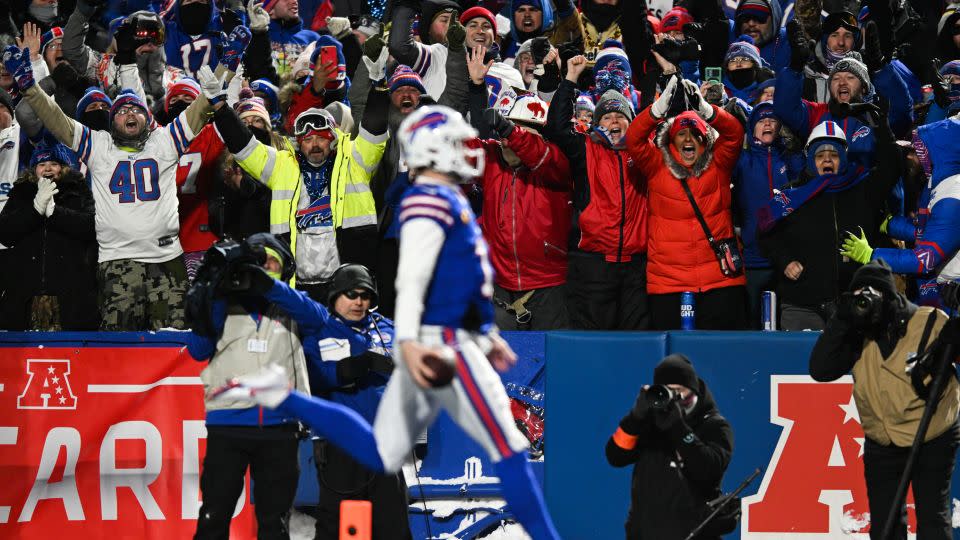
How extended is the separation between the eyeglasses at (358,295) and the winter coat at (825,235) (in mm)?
3277

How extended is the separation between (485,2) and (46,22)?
4.61 metres

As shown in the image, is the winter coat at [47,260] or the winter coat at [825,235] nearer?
the winter coat at [825,235]

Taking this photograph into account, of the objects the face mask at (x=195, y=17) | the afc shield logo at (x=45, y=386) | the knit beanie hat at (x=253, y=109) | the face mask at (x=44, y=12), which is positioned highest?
the face mask at (x=44, y=12)

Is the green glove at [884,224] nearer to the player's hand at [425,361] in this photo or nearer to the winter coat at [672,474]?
the winter coat at [672,474]

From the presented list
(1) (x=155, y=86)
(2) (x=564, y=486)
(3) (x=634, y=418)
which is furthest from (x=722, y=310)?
(1) (x=155, y=86)

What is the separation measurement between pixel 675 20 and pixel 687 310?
12.3 ft

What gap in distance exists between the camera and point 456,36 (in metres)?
10.6

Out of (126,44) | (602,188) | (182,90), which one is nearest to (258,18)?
(126,44)

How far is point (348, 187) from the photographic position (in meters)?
9.87

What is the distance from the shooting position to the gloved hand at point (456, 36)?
34.8 ft

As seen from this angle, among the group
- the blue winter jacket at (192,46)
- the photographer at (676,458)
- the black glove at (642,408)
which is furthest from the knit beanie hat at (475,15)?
the black glove at (642,408)

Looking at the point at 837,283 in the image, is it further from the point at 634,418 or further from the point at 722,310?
the point at 634,418

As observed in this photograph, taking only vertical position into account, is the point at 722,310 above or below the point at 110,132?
below

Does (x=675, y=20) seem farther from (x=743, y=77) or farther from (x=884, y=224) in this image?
(x=884, y=224)
